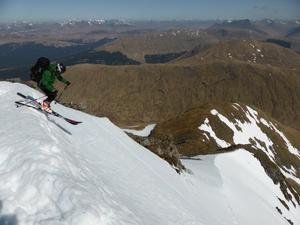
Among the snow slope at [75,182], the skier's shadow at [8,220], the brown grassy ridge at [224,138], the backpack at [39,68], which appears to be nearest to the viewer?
the skier's shadow at [8,220]

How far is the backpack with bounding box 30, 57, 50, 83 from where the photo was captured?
78.4 feet

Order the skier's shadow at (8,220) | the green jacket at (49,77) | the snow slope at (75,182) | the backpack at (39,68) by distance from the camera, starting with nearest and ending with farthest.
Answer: the skier's shadow at (8,220) → the snow slope at (75,182) → the backpack at (39,68) → the green jacket at (49,77)

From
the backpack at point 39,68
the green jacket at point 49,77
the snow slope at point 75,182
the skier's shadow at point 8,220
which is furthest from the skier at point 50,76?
the skier's shadow at point 8,220

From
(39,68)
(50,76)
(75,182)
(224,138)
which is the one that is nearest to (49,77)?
(50,76)

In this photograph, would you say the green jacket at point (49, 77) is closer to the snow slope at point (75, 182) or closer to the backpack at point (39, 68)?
the backpack at point (39, 68)

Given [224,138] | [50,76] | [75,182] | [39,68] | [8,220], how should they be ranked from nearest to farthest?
[8,220], [75,182], [39,68], [50,76], [224,138]

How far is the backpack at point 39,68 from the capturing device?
23895 millimetres

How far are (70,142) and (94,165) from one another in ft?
7.39

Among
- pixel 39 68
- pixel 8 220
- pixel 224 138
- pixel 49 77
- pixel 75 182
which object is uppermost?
pixel 8 220

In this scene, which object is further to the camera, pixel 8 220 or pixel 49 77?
pixel 49 77

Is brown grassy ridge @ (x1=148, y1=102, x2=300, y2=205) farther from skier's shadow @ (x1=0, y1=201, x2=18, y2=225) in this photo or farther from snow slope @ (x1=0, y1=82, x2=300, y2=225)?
skier's shadow @ (x1=0, y1=201, x2=18, y2=225)

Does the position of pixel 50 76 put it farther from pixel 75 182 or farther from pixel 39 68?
pixel 75 182

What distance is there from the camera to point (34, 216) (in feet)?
40.3

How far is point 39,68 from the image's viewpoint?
24.2 meters
